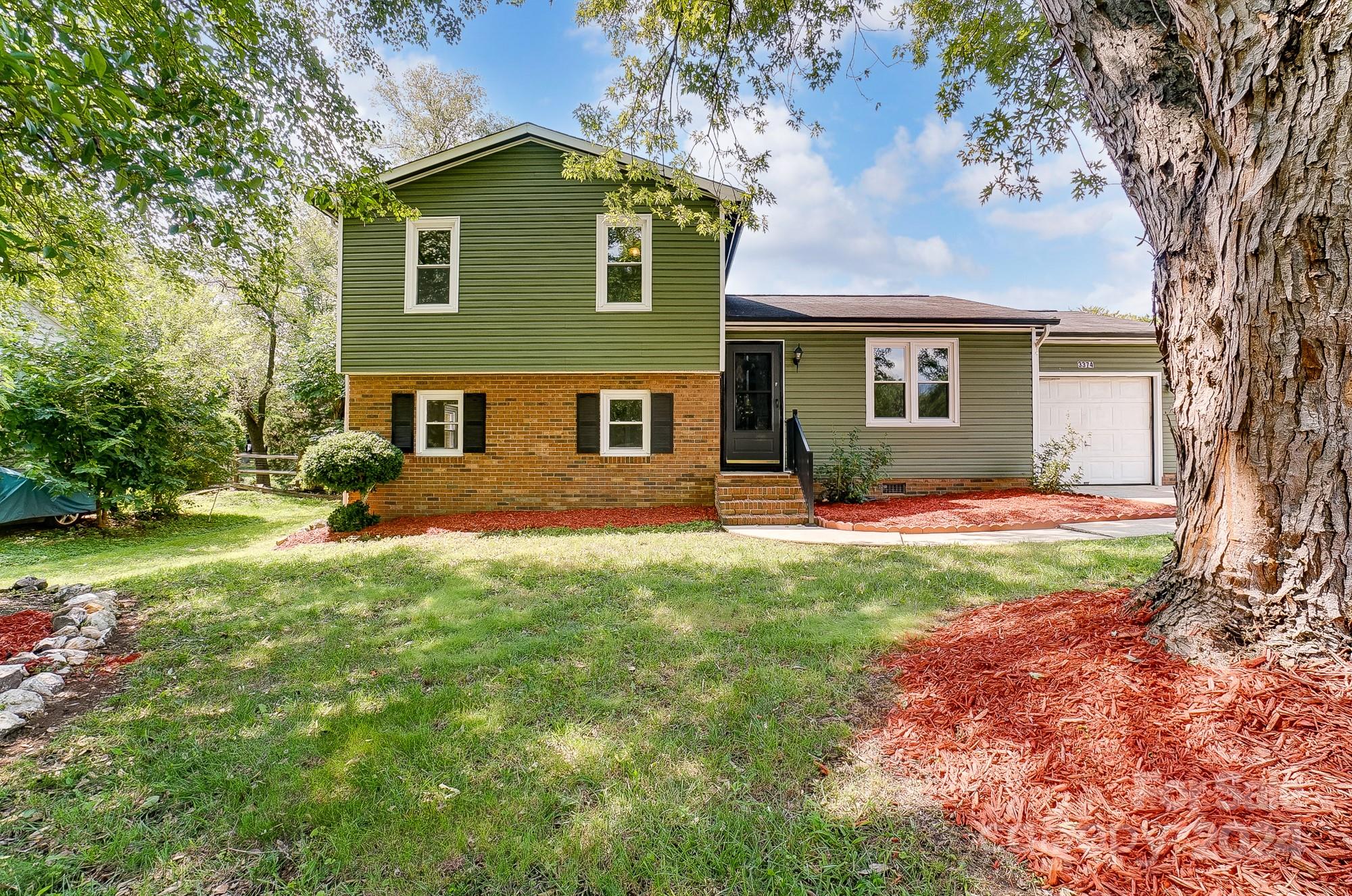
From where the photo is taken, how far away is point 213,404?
1159 cm

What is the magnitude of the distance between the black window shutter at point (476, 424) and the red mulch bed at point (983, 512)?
20.1ft

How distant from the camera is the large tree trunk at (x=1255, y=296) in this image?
2.05 m

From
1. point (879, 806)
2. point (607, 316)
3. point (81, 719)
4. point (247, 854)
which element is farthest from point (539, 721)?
point (607, 316)

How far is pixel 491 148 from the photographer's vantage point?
9.40 meters

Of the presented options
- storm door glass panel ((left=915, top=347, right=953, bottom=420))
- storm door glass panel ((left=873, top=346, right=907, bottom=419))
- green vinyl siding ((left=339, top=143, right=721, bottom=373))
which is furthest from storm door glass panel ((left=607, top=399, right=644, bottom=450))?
storm door glass panel ((left=915, top=347, right=953, bottom=420))

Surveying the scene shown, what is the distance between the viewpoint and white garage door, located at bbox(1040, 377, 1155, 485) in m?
11.4

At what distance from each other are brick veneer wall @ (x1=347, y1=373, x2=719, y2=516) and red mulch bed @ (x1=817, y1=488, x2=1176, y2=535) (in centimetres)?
302

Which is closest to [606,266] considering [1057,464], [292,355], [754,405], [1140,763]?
[754,405]

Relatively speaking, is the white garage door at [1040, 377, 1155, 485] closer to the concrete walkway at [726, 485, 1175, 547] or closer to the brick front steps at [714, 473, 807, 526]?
the concrete walkway at [726, 485, 1175, 547]

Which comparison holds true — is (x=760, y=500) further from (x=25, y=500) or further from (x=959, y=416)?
(x=25, y=500)

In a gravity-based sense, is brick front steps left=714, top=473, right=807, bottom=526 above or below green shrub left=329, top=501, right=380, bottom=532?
above

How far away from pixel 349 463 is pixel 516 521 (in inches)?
106

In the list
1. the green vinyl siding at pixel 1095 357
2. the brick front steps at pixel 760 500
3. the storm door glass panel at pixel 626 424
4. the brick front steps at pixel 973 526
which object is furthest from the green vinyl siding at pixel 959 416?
the brick front steps at pixel 973 526

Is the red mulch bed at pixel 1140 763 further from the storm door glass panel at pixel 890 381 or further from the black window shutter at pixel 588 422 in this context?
the storm door glass panel at pixel 890 381
